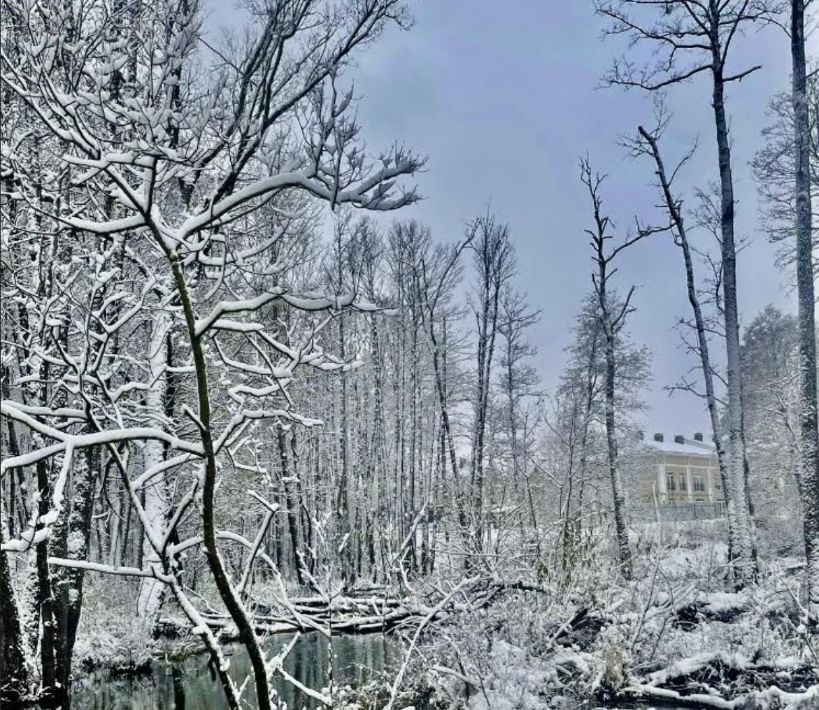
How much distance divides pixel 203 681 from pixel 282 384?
901cm

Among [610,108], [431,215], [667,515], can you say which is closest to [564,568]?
[610,108]

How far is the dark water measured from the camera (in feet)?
29.8

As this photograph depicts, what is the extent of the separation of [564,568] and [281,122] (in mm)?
7999

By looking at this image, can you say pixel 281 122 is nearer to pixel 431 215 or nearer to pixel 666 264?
pixel 431 215

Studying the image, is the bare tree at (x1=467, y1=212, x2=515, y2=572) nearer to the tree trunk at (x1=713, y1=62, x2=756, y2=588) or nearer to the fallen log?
the tree trunk at (x1=713, y1=62, x2=756, y2=588)

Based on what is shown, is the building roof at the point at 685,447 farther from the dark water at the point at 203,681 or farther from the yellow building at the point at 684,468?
the dark water at the point at 203,681

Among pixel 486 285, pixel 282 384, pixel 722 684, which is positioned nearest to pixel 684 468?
pixel 486 285

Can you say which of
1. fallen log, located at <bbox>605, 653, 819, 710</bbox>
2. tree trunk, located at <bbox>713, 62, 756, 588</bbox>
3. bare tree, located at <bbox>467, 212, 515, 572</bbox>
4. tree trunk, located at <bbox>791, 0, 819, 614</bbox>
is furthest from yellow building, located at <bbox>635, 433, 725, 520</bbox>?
fallen log, located at <bbox>605, 653, 819, 710</bbox>

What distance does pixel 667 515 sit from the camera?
30.6 meters

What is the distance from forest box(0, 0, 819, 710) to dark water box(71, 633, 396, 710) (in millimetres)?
81

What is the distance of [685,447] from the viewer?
59.1 metres

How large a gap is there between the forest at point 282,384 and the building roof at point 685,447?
3252 cm

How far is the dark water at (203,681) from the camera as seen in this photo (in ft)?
29.8

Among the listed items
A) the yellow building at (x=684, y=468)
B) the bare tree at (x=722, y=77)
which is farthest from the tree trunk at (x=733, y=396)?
the yellow building at (x=684, y=468)
